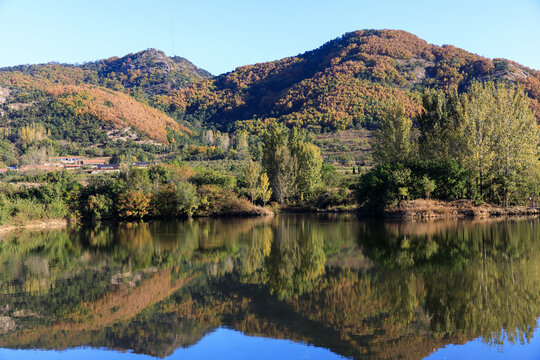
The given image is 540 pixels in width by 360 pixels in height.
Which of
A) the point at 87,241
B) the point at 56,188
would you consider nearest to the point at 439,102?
the point at 87,241

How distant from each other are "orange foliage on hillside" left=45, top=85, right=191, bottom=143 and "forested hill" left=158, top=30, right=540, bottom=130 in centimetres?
2018

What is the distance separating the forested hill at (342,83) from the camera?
4296 inches

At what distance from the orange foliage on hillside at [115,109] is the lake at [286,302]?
107076mm

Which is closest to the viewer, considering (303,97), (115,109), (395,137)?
(395,137)

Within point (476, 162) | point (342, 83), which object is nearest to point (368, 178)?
point (476, 162)

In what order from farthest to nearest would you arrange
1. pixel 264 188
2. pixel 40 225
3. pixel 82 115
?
pixel 82 115
pixel 264 188
pixel 40 225

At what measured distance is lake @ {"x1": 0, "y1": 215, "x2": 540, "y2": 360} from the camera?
9.71 m

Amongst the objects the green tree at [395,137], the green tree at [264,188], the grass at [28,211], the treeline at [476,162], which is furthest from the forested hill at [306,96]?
the grass at [28,211]

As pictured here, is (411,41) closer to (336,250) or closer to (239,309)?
(336,250)

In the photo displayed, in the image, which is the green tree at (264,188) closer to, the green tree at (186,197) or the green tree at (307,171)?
the green tree at (307,171)

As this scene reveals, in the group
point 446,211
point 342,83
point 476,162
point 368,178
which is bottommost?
point 446,211

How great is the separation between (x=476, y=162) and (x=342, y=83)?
8581 centimetres

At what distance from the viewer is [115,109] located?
130 meters

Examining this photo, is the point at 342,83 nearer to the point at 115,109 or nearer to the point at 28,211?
the point at 115,109
